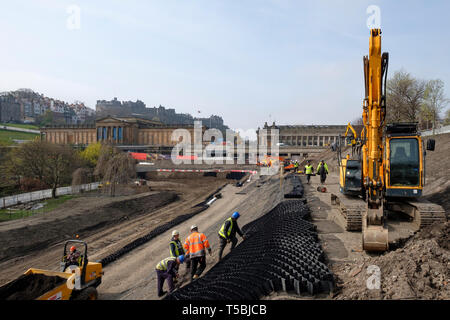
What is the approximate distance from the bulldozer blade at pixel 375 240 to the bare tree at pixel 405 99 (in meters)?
39.0

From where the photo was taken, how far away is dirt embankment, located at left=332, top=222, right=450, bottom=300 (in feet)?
17.0

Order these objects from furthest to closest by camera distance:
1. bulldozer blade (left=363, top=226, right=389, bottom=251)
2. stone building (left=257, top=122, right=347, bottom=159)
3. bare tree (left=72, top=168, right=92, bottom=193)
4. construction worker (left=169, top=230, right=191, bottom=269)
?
stone building (left=257, top=122, right=347, bottom=159) → bare tree (left=72, top=168, right=92, bottom=193) → construction worker (left=169, top=230, right=191, bottom=269) → bulldozer blade (left=363, top=226, right=389, bottom=251)

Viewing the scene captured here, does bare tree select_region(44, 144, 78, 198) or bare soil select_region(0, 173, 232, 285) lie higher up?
bare tree select_region(44, 144, 78, 198)

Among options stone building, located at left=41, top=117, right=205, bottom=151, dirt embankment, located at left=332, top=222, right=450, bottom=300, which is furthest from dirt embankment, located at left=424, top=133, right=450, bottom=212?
stone building, located at left=41, top=117, right=205, bottom=151

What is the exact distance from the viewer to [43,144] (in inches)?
1281

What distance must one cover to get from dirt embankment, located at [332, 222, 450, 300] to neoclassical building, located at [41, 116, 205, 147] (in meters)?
86.3

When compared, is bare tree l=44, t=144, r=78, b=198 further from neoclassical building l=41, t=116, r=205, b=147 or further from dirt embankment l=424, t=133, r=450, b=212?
neoclassical building l=41, t=116, r=205, b=147

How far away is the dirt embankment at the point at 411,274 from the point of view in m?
5.18

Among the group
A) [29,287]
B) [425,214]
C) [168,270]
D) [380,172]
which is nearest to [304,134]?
[380,172]

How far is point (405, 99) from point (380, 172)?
39.2 m

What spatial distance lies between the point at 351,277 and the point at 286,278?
5.55 feet
